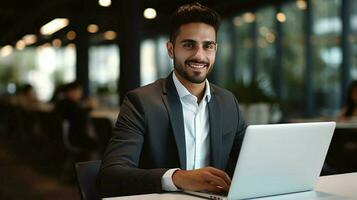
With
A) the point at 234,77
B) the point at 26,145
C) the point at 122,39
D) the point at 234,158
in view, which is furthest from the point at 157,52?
the point at 234,158

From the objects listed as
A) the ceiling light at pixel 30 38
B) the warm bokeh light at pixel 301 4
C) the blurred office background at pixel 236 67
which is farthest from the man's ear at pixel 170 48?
the ceiling light at pixel 30 38

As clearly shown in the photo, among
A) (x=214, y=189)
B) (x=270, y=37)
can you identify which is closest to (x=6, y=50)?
(x=270, y=37)

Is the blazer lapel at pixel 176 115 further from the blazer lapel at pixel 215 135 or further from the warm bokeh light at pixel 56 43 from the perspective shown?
the warm bokeh light at pixel 56 43

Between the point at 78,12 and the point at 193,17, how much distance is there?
32.6 ft

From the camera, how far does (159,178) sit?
1729 mm

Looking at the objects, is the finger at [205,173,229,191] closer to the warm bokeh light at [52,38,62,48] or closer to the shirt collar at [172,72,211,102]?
the shirt collar at [172,72,211,102]

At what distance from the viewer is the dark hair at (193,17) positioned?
1991mm

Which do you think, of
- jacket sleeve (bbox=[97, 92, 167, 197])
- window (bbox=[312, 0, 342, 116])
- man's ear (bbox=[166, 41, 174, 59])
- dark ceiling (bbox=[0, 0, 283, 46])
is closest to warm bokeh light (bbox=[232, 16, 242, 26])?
dark ceiling (bbox=[0, 0, 283, 46])

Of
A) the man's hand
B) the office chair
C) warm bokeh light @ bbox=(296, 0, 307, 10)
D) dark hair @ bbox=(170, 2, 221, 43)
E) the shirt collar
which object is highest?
warm bokeh light @ bbox=(296, 0, 307, 10)

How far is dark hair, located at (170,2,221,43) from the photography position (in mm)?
1991

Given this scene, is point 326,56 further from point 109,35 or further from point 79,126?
point 109,35

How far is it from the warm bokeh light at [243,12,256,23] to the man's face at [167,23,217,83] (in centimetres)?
939

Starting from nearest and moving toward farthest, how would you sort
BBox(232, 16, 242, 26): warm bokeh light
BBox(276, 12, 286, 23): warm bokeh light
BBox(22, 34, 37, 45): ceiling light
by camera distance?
BBox(276, 12, 286, 23): warm bokeh light → BBox(232, 16, 242, 26): warm bokeh light → BBox(22, 34, 37, 45): ceiling light

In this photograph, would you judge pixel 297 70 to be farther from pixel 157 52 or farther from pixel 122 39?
pixel 157 52
